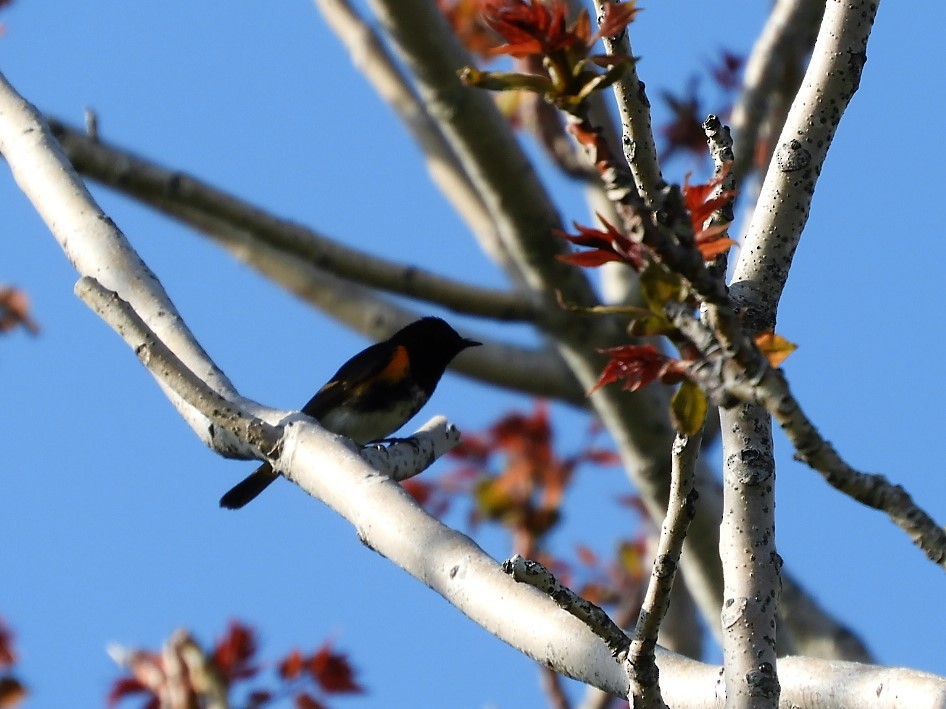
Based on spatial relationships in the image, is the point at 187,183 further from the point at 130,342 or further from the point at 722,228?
the point at 722,228

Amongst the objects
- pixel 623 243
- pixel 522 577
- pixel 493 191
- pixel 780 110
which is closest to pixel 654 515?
pixel 493 191

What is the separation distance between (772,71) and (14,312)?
15.1ft

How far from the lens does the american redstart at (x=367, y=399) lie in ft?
20.5

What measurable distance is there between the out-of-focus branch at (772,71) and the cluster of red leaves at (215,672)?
10.4ft

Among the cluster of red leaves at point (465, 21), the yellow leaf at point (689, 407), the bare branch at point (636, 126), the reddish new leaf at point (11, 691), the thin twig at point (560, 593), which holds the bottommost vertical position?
the thin twig at point (560, 593)

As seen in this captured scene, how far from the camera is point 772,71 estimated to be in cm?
633

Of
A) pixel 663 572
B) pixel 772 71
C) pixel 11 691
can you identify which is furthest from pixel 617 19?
pixel 11 691

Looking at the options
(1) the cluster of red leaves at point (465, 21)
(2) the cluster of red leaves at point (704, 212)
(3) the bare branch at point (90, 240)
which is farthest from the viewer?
(1) the cluster of red leaves at point (465, 21)

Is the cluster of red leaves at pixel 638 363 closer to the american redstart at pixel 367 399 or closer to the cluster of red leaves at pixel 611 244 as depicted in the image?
the cluster of red leaves at pixel 611 244

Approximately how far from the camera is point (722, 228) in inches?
61.7

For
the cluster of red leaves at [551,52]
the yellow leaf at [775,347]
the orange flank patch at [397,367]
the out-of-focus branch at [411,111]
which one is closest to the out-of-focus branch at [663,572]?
the yellow leaf at [775,347]

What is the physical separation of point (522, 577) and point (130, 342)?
1178 millimetres

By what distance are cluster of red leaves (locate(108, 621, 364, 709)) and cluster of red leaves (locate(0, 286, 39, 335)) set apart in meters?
2.58

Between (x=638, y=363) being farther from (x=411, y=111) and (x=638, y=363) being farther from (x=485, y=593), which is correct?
(x=411, y=111)
